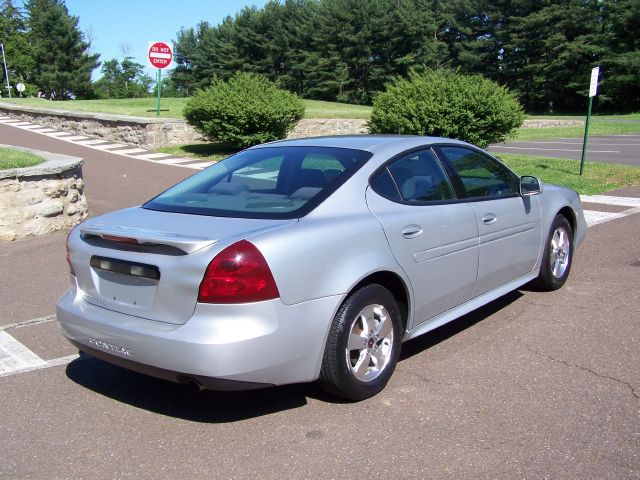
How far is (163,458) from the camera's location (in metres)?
3.19

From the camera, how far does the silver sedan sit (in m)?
3.22

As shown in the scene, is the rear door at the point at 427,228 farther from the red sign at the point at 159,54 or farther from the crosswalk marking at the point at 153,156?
the red sign at the point at 159,54

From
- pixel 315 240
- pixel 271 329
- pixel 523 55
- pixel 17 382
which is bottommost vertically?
pixel 17 382

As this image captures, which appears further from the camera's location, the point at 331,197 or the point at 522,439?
the point at 331,197

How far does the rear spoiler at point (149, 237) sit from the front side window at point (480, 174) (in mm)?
2247

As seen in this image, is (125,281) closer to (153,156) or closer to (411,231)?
(411,231)

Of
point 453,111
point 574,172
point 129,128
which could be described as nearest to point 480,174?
point 453,111

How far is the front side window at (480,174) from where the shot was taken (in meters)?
4.79

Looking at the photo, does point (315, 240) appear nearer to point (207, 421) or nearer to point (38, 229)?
point (207, 421)

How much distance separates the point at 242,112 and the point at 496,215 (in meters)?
12.3

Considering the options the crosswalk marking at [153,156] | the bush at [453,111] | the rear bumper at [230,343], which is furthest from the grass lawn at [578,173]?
the rear bumper at [230,343]

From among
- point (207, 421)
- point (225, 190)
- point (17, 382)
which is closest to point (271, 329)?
point (207, 421)

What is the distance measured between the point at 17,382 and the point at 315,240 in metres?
2.27

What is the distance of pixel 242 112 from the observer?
1630 centimetres
